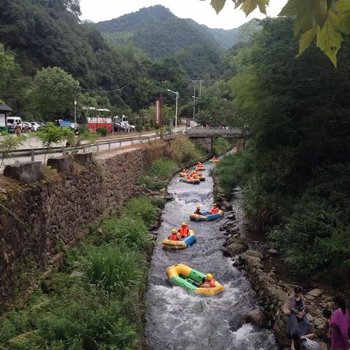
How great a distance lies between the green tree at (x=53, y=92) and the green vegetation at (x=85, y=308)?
35.2 meters

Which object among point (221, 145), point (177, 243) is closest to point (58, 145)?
point (177, 243)

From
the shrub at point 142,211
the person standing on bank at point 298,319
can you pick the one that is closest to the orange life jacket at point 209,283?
the person standing on bank at point 298,319

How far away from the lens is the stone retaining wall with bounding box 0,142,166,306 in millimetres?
7484

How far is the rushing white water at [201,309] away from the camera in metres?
8.85

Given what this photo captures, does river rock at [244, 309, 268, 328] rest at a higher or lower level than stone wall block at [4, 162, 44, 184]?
lower

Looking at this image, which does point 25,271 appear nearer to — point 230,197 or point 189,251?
point 189,251

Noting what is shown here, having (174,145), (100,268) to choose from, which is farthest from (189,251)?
(174,145)

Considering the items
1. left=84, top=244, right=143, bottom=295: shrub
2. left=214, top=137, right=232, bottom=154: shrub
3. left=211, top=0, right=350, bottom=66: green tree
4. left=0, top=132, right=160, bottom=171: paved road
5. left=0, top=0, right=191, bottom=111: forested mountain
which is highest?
left=0, top=0, right=191, bottom=111: forested mountain

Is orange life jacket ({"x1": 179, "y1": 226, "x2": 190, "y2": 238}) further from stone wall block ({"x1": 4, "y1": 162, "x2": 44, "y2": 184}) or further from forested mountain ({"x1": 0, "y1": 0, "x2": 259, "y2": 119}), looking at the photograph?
forested mountain ({"x1": 0, "y1": 0, "x2": 259, "y2": 119})

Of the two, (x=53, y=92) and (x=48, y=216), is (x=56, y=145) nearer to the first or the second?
(x=48, y=216)

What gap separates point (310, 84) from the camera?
13914mm

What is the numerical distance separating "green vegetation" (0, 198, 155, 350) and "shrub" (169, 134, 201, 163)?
82.6 ft

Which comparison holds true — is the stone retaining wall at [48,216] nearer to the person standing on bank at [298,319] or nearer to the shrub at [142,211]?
the shrub at [142,211]

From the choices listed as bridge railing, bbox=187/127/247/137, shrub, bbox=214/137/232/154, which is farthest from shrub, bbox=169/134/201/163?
shrub, bbox=214/137/232/154
